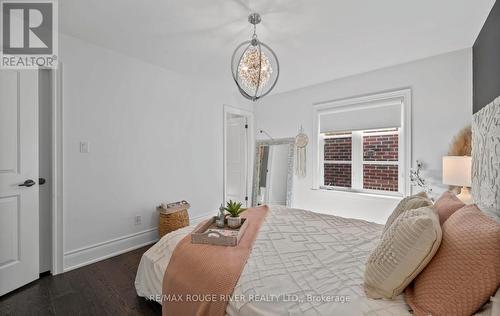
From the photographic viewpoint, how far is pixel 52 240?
7.56ft

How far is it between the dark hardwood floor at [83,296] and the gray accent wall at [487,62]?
10.4 feet

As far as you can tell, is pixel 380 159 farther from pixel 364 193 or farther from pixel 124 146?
pixel 124 146

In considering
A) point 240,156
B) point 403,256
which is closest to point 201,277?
point 403,256

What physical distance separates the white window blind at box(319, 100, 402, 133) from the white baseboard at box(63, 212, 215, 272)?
307 cm

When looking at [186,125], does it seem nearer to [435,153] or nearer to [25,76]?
[25,76]

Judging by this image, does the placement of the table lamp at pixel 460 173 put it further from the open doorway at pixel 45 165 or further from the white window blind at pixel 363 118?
the open doorway at pixel 45 165

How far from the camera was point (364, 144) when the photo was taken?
352cm

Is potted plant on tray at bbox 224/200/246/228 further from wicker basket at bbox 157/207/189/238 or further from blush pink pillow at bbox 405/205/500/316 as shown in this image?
wicker basket at bbox 157/207/189/238

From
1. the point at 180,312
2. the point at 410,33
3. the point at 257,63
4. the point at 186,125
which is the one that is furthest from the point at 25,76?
the point at 410,33

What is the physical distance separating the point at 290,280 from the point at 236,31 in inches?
88.0

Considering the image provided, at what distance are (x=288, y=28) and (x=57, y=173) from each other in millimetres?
2684

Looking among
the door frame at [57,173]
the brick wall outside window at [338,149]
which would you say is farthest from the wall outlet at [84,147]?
the brick wall outside window at [338,149]

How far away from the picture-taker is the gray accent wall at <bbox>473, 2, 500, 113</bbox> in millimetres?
1827

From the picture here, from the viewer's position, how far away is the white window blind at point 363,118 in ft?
10.7
